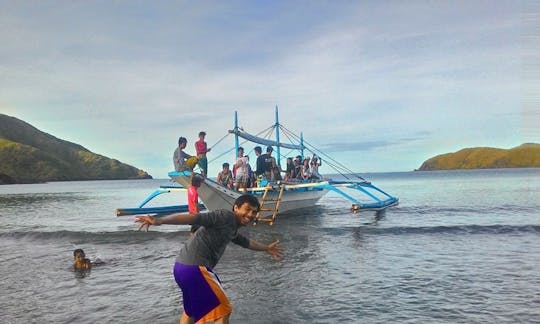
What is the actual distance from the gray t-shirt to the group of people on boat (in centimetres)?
1090

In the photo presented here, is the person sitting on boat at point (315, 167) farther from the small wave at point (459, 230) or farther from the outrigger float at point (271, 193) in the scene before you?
the small wave at point (459, 230)

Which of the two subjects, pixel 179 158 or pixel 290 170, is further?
pixel 290 170

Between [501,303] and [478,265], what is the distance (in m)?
3.26

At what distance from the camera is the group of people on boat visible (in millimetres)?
15808

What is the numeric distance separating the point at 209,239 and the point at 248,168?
52.9ft

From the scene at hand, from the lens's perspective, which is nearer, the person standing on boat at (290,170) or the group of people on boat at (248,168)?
the group of people on boat at (248,168)

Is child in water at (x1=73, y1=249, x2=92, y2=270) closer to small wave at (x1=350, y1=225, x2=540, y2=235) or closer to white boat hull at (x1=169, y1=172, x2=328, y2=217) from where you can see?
white boat hull at (x1=169, y1=172, x2=328, y2=217)

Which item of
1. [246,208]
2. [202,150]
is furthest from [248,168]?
[246,208]

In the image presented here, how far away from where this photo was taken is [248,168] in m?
20.2

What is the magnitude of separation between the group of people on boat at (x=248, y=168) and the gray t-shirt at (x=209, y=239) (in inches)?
429

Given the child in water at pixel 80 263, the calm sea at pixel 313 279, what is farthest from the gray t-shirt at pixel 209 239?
the child in water at pixel 80 263

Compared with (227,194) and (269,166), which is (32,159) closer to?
(269,166)

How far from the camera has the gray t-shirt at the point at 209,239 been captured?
4000 mm

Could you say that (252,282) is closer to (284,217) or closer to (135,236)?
(135,236)
